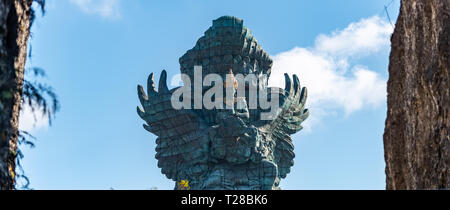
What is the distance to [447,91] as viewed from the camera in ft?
28.1

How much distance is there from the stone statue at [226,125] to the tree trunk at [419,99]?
63.2 ft

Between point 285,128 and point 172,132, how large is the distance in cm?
447

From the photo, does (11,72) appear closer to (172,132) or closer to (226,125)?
(226,125)

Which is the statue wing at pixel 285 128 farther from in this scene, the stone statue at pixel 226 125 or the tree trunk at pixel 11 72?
the tree trunk at pixel 11 72

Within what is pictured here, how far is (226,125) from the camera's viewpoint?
1166 inches

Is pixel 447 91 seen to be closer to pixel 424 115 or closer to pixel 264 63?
pixel 424 115

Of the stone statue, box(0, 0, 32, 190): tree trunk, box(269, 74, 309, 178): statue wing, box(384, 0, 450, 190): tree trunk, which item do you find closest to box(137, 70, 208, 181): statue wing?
the stone statue

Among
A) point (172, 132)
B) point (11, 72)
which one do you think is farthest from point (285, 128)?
point (11, 72)

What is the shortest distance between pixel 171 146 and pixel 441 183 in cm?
2331

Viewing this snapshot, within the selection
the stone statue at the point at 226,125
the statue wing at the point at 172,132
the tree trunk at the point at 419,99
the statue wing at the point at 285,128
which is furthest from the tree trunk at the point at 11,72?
the statue wing at the point at 285,128

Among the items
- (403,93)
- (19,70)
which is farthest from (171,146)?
(19,70)

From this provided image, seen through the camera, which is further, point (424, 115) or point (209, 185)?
point (209, 185)

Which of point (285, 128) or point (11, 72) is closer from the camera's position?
point (11, 72)

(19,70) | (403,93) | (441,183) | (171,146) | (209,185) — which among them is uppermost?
(171,146)
